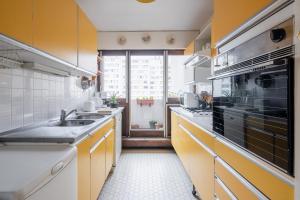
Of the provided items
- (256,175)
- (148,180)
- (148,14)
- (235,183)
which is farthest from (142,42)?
(256,175)

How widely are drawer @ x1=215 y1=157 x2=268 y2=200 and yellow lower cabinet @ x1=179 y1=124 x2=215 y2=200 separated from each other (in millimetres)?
154

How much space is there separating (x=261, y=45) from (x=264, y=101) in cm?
26

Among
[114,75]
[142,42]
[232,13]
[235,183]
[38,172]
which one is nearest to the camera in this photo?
[38,172]

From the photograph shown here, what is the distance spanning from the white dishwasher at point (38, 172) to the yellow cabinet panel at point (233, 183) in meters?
0.90

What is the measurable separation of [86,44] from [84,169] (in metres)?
1.53

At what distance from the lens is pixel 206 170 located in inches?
73.5

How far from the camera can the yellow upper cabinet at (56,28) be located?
54.9 inches

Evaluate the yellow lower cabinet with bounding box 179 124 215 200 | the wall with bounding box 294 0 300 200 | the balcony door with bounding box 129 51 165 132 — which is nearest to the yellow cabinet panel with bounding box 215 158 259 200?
the yellow lower cabinet with bounding box 179 124 215 200

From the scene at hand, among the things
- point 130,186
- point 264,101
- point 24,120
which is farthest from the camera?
point 130,186

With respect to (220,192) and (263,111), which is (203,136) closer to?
(220,192)

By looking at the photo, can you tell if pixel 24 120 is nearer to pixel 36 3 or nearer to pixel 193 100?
pixel 36 3

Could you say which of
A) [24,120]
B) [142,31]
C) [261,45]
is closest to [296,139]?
[261,45]

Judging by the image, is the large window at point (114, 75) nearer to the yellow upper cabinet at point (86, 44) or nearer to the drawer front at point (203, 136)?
the yellow upper cabinet at point (86, 44)

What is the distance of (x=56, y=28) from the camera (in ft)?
5.51
